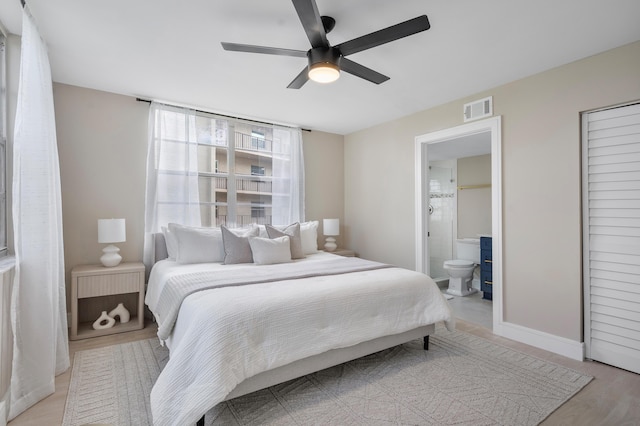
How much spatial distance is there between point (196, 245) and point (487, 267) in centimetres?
388

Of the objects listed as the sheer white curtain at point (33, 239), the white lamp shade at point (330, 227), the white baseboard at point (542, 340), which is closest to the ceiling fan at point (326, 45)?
the sheer white curtain at point (33, 239)

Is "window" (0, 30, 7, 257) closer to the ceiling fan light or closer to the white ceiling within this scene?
the white ceiling

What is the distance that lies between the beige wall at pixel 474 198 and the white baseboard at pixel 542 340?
253 cm

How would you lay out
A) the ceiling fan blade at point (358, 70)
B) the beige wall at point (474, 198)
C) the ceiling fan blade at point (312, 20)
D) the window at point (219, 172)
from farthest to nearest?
1. the beige wall at point (474, 198)
2. the window at point (219, 172)
3. the ceiling fan blade at point (358, 70)
4. the ceiling fan blade at point (312, 20)

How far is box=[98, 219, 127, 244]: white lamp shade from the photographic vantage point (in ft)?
10.1

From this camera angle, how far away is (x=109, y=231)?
3102mm

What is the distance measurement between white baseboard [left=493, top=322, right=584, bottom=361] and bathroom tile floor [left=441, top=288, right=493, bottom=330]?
233 millimetres

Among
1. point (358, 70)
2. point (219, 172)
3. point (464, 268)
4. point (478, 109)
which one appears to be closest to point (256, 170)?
point (219, 172)

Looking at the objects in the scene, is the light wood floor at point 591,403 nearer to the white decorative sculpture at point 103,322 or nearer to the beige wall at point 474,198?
the white decorative sculpture at point 103,322

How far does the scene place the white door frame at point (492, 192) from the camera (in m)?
3.19

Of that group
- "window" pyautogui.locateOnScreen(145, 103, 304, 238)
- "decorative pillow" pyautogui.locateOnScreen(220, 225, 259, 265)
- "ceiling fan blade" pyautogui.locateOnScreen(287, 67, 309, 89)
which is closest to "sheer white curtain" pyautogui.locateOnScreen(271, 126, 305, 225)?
"window" pyautogui.locateOnScreen(145, 103, 304, 238)

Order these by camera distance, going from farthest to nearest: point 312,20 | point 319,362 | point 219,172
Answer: point 219,172 < point 319,362 < point 312,20

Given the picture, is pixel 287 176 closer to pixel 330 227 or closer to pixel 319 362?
pixel 330 227

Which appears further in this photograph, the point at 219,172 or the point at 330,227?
the point at 330,227
